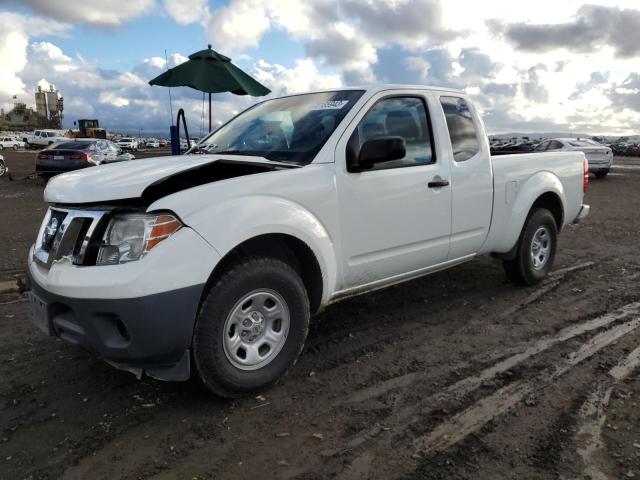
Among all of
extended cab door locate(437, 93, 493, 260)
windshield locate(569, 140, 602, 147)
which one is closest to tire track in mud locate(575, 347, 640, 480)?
extended cab door locate(437, 93, 493, 260)

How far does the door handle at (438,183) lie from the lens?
3.98 m

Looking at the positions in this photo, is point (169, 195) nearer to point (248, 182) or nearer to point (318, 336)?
point (248, 182)

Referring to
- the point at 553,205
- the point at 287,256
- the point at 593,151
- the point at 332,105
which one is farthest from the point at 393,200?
the point at 593,151

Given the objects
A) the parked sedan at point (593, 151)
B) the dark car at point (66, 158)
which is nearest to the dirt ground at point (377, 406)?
the dark car at point (66, 158)

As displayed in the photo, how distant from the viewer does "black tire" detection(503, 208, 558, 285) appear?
16.9ft

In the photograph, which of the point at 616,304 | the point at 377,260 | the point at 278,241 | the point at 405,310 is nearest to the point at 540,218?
the point at 616,304

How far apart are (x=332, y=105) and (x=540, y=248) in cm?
296

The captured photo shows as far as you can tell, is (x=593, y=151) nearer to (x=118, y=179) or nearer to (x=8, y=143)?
(x=118, y=179)

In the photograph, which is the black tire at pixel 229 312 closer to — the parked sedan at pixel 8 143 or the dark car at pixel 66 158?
the dark car at pixel 66 158

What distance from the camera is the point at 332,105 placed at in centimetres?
376

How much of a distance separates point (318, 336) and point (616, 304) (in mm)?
2879

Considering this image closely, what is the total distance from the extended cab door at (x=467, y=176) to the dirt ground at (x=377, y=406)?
72 centimetres

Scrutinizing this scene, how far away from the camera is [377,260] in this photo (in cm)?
370

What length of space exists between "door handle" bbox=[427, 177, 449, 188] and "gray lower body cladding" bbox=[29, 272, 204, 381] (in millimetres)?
2056
